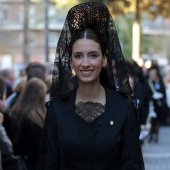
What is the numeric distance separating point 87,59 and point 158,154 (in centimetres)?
941

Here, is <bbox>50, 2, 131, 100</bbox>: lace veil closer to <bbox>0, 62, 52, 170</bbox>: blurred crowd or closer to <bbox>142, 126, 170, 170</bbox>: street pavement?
<bbox>0, 62, 52, 170</bbox>: blurred crowd

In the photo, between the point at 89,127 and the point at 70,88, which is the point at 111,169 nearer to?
the point at 89,127

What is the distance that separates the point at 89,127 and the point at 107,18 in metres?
0.66

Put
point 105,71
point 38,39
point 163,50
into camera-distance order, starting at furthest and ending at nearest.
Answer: point 163,50 < point 38,39 < point 105,71

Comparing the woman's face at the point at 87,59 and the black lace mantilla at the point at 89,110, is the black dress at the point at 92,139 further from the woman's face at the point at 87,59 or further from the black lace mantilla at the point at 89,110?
the woman's face at the point at 87,59

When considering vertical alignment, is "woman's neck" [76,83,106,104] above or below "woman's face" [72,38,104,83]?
below

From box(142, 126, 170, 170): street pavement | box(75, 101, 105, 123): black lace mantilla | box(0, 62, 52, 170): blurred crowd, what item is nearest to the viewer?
box(75, 101, 105, 123): black lace mantilla

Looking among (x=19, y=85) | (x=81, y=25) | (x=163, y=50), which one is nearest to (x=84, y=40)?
(x=81, y=25)

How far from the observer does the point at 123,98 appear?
3.73 m

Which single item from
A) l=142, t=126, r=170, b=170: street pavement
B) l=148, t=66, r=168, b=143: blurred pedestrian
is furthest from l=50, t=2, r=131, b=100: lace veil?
l=148, t=66, r=168, b=143: blurred pedestrian

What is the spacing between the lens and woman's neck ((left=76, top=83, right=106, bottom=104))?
3.70m

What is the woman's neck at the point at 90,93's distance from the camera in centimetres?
370

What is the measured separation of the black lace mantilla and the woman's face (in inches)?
5.8

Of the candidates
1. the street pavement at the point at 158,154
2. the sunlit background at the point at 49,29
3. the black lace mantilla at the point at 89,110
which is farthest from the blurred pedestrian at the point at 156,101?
the black lace mantilla at the point at 89,110
